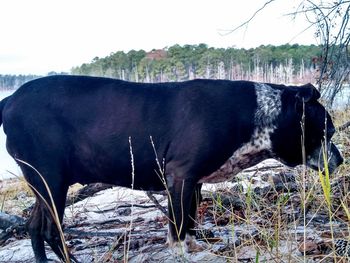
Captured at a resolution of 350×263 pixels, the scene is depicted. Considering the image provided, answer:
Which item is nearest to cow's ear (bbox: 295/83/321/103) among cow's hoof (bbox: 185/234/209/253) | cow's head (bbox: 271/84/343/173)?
cow's head (bbox: 271/84/343/173)

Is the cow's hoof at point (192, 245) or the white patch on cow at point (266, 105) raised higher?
the white patch on cow at point (266, 105)

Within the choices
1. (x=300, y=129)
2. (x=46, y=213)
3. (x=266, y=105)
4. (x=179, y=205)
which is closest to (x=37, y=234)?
(x=46, y=213)

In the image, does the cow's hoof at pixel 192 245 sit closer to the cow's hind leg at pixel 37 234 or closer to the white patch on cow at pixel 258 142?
the white patch on cow at pixel 258 142

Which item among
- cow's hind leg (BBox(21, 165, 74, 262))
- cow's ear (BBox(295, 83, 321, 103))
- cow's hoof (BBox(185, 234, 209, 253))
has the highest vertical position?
cow's ear (BBox(295, 83, 321, 103))

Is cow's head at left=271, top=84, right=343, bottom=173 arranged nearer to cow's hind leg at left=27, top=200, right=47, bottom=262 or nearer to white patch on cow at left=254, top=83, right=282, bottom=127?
white patch on cow at left=254, top=83, right=282, bottom=127

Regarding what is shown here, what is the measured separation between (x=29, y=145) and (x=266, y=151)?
6.14 ft

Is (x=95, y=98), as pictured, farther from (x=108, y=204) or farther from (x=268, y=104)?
(x=108, y=204)

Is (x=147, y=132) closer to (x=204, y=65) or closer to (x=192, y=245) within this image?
(x=192, y=245)

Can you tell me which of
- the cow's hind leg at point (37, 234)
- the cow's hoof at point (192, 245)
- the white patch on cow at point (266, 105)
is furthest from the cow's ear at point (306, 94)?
the cow's hind leg at point (37, 234)

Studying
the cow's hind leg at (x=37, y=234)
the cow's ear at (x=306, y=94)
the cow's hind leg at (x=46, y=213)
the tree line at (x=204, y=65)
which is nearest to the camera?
the cow's hind leg at (x=46, y=213)

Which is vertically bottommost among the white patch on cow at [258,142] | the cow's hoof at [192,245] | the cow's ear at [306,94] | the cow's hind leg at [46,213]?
the cow's hoof at [192,245]

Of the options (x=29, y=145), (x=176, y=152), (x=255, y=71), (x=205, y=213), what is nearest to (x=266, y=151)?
(x=176, y=152)

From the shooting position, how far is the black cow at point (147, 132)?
11.4 ft

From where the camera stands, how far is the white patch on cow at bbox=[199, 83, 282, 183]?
11.9 feet
